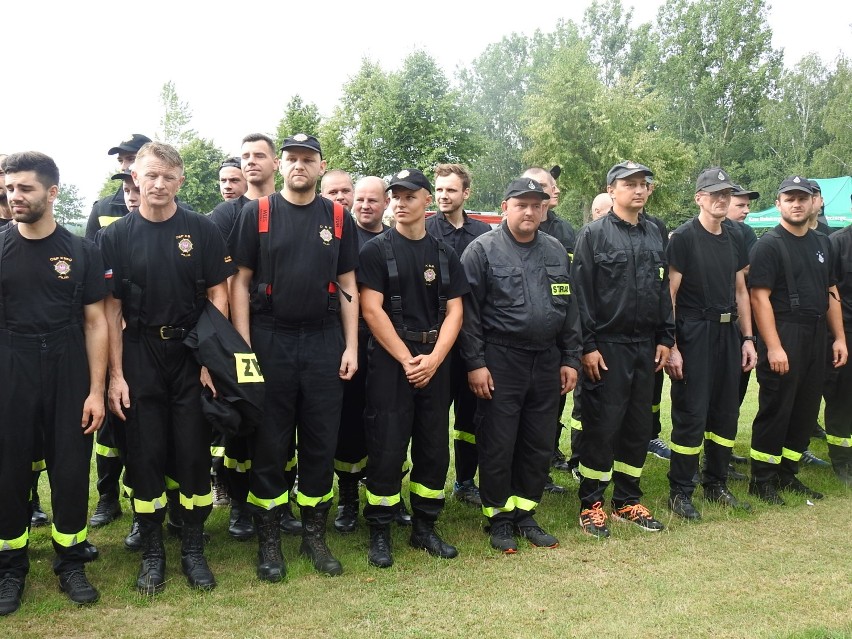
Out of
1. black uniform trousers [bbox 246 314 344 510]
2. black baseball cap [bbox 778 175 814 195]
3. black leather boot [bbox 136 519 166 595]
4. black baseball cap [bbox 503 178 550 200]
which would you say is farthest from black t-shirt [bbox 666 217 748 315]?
black leather boot [bbox 136 519 166 595]

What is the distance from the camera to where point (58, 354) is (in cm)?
415

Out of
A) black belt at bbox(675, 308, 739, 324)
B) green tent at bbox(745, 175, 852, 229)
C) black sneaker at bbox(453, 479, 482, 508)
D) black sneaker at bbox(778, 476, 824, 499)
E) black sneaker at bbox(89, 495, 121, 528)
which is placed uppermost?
green tent at bbox(745, 175, 852, 229)

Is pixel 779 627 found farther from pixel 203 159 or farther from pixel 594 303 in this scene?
pixel 203 159

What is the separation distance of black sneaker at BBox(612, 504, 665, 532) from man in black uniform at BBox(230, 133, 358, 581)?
240cm

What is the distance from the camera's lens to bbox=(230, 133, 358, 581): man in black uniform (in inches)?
179

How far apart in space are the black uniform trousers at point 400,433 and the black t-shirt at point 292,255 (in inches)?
25.1

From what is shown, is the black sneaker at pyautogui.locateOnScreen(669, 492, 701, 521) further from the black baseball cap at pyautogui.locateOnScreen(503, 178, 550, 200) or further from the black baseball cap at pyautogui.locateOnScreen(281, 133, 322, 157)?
the black baseball cap at pyautogui.locateOnScreen(281, 133, 322, 157)

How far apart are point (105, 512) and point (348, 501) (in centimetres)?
192

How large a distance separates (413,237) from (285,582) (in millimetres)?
2487

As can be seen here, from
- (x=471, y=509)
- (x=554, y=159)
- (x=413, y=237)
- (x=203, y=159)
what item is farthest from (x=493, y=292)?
(x=203, y=159)

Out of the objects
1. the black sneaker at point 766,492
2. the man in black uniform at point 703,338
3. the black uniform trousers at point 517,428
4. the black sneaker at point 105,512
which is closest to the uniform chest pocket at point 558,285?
the black uniform trousers at point 517,428

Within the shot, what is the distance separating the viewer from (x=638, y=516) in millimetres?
5602

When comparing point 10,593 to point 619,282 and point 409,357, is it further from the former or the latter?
point 619,282

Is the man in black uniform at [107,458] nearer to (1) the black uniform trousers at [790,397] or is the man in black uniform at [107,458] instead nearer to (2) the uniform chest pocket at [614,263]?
(2) the uniform chest pocket at [614,263]
